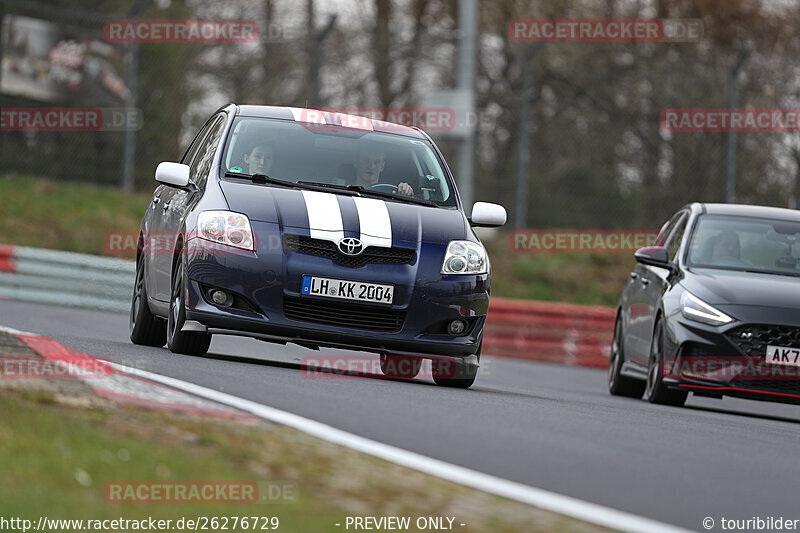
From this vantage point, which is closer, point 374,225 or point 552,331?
point 374,225

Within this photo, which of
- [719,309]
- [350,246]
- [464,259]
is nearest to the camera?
[350,246]

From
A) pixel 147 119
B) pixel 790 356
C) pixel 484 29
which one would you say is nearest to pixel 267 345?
pixel 790 356

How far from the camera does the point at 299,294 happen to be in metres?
9.71

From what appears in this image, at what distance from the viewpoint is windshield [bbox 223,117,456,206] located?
10.6 m

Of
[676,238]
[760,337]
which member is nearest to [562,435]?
[760,337]

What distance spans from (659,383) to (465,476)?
20.1 ft

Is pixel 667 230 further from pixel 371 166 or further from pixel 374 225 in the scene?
pixel 374 225

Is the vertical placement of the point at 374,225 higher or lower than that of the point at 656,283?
higher

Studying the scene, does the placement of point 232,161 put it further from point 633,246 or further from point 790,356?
point 633,246

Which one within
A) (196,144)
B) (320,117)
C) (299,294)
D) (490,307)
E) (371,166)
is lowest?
(490,307)

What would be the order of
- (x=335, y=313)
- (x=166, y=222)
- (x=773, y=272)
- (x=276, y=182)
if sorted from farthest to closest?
(x=773, y=272) < (x=166, y=222) < (x=276, y=182) < (x=335, y=313)

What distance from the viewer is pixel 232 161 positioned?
34.8 ft

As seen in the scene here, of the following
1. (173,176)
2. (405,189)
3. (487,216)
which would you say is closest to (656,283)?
(487,216)

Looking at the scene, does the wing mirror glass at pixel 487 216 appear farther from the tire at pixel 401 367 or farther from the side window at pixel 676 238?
the side window at pixel 676 238
